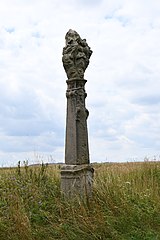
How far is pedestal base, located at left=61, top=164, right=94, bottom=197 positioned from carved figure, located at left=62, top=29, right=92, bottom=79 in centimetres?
197

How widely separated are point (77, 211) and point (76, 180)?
1.36 meters

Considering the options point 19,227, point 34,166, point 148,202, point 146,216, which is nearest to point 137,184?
point 148,202

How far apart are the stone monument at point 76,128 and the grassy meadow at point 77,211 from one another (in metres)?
0.32

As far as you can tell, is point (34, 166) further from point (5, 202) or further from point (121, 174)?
point (5, 202)

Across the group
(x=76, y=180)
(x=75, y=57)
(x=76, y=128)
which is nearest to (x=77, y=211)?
(x=76, y=180)

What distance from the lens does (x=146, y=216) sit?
7523mm

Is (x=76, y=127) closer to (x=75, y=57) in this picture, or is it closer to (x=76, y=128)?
(x=76, y=128)

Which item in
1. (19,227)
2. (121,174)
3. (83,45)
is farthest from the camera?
(121,174)

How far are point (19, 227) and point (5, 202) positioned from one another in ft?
5.49

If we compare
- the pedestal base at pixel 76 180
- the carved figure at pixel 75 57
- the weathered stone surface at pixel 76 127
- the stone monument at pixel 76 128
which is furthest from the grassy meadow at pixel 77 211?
the carved figure at pixel 75 57

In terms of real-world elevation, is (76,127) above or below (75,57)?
below

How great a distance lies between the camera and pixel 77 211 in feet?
25.2

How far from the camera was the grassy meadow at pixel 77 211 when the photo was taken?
673 centimetres

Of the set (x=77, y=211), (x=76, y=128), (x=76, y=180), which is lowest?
(x=77, y=211)
